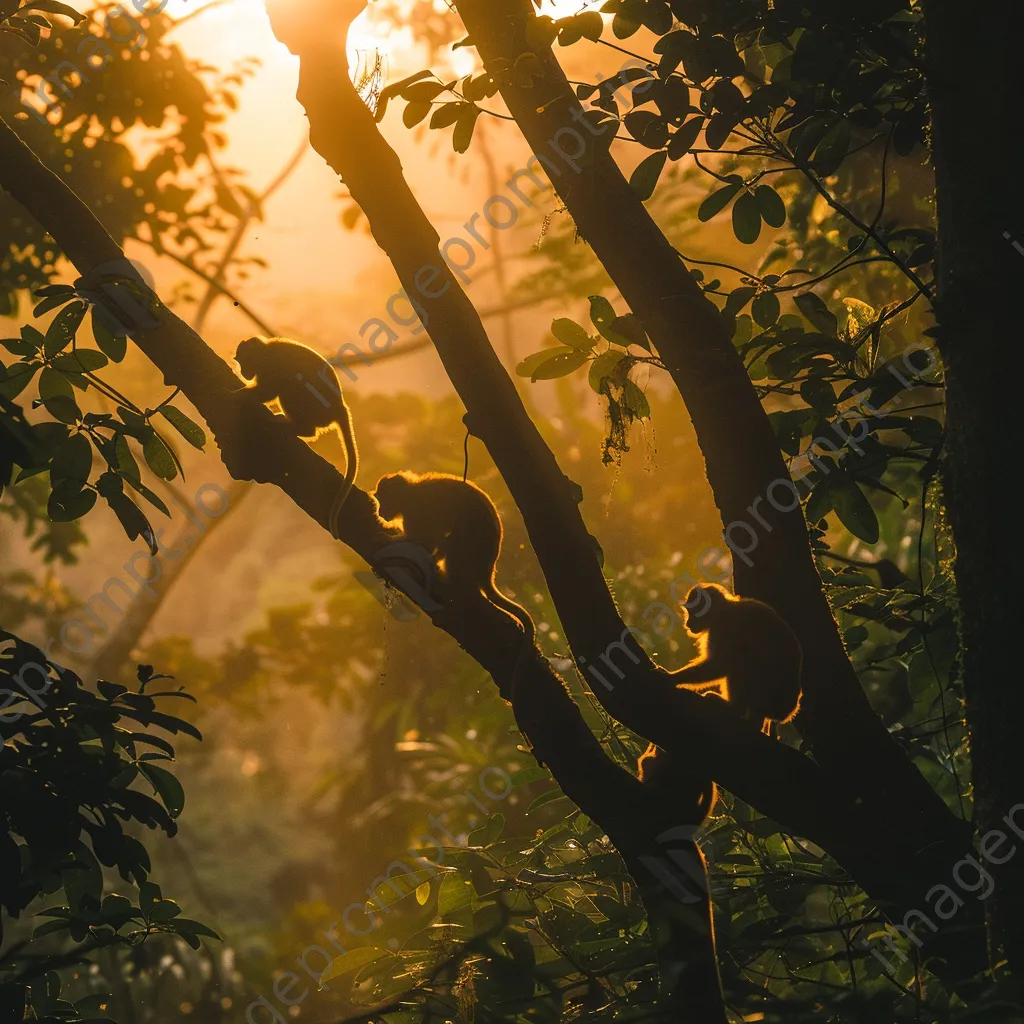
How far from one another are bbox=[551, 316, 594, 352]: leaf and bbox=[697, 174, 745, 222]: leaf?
632mm

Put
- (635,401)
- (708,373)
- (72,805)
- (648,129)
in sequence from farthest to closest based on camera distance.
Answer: (635,401) < (648,129) < (708,373) < (72,805)

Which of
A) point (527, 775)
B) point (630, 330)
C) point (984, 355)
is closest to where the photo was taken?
point (984, 355)

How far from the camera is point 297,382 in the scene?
16.3ft

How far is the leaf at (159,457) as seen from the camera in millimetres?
3572

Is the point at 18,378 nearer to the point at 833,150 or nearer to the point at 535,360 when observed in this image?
the point at 535,360

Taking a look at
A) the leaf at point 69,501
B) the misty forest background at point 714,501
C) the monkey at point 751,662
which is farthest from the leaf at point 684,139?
the leaf at point 69,501

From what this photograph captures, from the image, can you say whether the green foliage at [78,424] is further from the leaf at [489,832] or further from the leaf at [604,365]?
the leaf at [489,832]

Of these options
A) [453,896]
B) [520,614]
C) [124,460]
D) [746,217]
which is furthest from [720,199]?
[453,896]

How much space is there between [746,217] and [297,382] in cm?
232

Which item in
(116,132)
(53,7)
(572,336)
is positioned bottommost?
(572,336)

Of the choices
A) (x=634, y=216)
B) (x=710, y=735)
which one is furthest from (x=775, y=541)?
(x=634, y=216)

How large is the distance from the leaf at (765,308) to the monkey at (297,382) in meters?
2.00

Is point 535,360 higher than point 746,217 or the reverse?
the reverse

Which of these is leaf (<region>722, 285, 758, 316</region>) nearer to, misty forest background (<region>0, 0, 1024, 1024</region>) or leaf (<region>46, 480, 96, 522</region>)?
misty forest background (<region>0, 0, 1024, 1024</region>)
